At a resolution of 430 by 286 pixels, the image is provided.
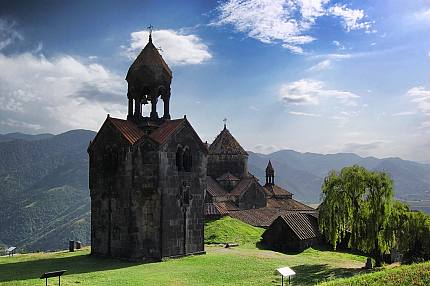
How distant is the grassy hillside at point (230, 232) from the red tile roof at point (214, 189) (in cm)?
753

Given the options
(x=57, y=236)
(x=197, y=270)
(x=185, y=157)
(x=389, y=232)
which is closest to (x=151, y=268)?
(x=197, y=270)

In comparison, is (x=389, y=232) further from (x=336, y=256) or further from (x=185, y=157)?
(x=185, y=157)

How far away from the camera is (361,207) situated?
27062mm

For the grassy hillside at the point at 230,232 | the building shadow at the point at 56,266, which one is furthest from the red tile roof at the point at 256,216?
the building shadow at the point at 56,266

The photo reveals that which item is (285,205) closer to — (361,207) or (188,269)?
(361,207)

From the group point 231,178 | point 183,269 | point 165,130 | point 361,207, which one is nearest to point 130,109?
point 165,130

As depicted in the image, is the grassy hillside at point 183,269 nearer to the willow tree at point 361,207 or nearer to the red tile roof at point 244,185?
the willow tree at point 361,207

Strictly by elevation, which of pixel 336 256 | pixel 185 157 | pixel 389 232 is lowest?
pixel 336 256

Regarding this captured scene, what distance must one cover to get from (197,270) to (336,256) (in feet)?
48.0

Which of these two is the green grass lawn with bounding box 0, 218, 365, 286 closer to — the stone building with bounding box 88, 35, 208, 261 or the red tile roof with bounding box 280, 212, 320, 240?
the stone building with bounding box 88, 35, 208, 261

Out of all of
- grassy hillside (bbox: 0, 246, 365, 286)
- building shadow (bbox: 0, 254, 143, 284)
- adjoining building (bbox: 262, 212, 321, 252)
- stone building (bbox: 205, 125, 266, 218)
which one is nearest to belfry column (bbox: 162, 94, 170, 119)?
grassy hillside (bbox: 0, 246, 365, 286)

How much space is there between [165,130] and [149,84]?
4.45 m

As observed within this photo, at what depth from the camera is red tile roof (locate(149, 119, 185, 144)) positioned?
28253 mm

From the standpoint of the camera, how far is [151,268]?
2478cm
